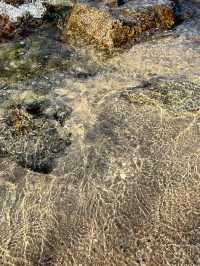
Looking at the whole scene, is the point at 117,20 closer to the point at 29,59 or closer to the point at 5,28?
the point at 29,59

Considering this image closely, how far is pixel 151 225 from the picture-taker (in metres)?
9.06

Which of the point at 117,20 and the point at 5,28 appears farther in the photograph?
the point at 5,28

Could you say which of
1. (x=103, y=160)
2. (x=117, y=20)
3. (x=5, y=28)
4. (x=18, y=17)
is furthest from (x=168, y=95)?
(x=18, y=17)

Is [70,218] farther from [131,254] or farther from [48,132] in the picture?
[48,132]

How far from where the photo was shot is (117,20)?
14117 mm

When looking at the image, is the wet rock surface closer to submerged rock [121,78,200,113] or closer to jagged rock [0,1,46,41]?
submerged rock [121,78,200,113]

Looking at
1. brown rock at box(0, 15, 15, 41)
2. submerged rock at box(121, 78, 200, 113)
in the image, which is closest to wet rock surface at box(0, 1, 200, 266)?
submerged rock at box(121, 78, 200, 113)

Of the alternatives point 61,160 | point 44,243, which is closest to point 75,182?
point 61,160

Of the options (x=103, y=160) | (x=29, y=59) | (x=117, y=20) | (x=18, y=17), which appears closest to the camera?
(x=103, y=160)

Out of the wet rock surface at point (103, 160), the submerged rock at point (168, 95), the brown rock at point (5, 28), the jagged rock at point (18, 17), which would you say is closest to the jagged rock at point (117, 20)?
the wet rock surface at point (103, 160)

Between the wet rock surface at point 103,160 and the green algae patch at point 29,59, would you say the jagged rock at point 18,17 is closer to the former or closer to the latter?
the green algae patch at point 29,59

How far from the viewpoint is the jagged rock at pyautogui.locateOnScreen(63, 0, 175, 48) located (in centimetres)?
1407

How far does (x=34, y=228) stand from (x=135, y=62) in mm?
6080

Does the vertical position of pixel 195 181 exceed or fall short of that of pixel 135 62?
it falls short
